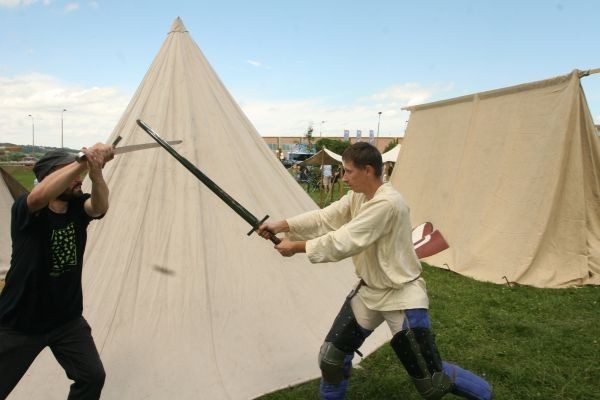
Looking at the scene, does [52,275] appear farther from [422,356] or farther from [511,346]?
[511,346]

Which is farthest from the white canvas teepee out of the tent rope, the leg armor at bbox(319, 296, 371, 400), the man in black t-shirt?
the tent rope

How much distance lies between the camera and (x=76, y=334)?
2305 mm

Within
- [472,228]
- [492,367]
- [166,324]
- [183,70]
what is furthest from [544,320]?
[183,70]

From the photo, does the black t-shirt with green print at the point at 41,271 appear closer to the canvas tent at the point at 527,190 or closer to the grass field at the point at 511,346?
the grass field at the point at 511,346

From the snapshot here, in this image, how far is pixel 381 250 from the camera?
252 cm

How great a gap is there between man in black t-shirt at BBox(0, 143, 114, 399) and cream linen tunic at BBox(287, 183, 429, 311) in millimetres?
1174

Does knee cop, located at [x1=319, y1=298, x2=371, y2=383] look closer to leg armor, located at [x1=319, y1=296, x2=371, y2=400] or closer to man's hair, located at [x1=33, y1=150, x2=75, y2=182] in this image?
leg armor, located at [x1=319, y1=296, x2=371, y2=400]

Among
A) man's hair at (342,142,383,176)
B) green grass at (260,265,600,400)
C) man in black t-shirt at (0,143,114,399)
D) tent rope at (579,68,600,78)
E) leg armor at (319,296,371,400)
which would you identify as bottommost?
green grass at (260,265,600,400)

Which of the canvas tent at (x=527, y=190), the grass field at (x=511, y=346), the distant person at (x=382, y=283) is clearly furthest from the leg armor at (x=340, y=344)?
the canvas tent at (x=527, y=190)

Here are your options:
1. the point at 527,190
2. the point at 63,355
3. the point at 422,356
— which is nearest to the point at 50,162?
the point at 63,355

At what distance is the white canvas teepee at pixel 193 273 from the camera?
3.16 metres

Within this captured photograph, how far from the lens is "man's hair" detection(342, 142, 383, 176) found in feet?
8.23

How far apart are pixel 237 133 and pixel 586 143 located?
5.00m

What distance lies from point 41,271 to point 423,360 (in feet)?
6.45
